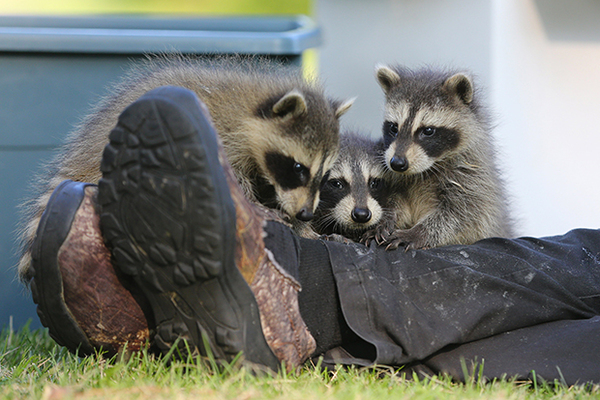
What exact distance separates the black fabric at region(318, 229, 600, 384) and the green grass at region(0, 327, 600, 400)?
9cm

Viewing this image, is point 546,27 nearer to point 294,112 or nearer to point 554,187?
point 554,187

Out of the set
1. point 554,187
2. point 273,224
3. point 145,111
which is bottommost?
point 554,187

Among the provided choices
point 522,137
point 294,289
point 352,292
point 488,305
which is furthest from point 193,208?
point 522,137

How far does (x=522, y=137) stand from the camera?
388 centimetres

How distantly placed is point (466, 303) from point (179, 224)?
3.55 ft

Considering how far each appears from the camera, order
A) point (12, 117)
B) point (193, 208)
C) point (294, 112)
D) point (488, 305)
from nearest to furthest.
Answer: point (193, 208) < point (488, 305) < point (294, 112) < point (12, 117)

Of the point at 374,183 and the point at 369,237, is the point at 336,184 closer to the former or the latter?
the point at 374,183

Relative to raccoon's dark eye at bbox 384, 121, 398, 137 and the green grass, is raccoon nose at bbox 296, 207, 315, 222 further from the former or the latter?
raccoon's dark eye at bbox 384, 121, 398, 137

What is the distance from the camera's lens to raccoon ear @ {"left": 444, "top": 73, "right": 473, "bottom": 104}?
3.18 metres

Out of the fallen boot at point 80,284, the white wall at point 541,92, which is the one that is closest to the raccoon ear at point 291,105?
the fallen boot at point 80,284

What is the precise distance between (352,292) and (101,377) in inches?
34.3

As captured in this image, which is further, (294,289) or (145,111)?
(294,289)

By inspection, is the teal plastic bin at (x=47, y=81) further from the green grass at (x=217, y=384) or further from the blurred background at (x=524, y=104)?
the green grass at (x=217, y=384)

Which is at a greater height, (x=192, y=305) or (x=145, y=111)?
(x=145, y=111)
